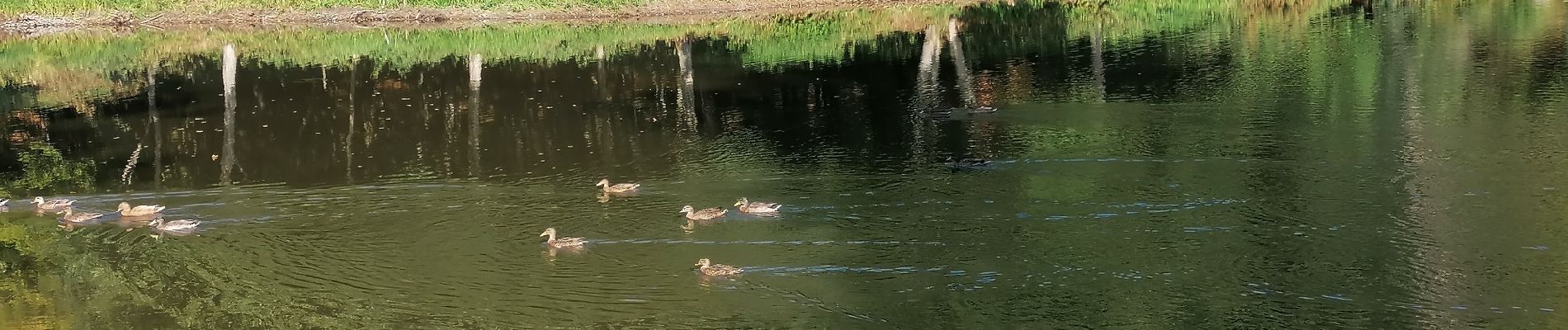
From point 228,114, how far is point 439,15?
1728 centimetres

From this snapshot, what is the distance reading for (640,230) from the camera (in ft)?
48.9

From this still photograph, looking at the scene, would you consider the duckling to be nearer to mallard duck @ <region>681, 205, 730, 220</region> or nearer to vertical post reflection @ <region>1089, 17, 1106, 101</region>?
mallard duck @ <region>681, 205, 730, 220</region>

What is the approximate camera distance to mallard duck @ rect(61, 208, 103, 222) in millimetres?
16234

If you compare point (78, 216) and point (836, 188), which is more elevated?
point (78, 216)

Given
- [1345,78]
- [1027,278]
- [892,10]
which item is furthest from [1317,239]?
[892,10]

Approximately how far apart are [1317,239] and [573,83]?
16.4 metres

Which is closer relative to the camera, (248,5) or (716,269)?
(716,269)

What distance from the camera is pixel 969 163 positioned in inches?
691

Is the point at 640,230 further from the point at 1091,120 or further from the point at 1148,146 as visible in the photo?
the point at 1091,120

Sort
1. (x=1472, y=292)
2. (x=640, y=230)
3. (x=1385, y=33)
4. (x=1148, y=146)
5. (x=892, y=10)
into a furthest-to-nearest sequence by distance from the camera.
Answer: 1. (x=892, y=10)
2. (x=1385, y=33)
3. (x=1148, y=146)
4. (x=640, y=230)
5. (x=1472, y=292)

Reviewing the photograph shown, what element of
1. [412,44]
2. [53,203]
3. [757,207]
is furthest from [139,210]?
[412,44]

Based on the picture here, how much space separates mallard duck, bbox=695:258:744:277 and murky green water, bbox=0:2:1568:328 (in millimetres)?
150

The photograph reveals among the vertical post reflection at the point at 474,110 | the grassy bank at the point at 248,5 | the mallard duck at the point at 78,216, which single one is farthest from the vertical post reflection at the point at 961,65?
the mallard duck at the point at 78,216

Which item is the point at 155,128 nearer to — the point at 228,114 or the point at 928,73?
the point at 228,114
